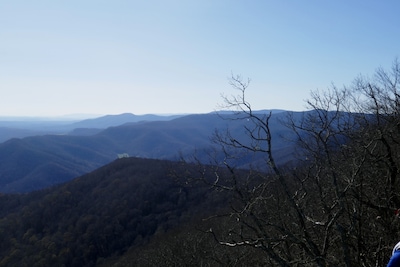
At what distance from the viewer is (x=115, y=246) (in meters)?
69.8

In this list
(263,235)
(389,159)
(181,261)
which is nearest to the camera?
(263,235)

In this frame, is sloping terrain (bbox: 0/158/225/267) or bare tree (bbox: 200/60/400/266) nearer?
bare tree (bbox: 200/60/400/266)

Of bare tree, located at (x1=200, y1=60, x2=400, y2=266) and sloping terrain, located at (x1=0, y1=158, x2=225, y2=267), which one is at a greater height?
bare tree, located at (x1=200, y1=60, x2=400, y2=266)

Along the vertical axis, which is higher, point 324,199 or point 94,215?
point 324,199

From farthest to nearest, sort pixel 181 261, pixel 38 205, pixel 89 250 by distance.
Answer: pixel 38 205
pixel 89 250
pixel 181 261

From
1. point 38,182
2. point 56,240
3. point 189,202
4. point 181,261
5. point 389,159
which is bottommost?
point 38,182

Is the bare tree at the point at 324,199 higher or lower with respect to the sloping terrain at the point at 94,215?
higher

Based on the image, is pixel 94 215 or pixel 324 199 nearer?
pixel 324 199

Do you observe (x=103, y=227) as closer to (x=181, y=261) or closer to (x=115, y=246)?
(x=115, y=246)

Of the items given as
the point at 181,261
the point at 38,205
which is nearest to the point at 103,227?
the point at 38,205

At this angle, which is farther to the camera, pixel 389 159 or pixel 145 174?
pixel 145 174

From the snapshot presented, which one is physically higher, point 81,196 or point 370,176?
point 370,176

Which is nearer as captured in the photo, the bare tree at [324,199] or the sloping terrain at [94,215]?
the bare tree at [324,199]

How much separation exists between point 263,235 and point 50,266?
64069 millimetres
